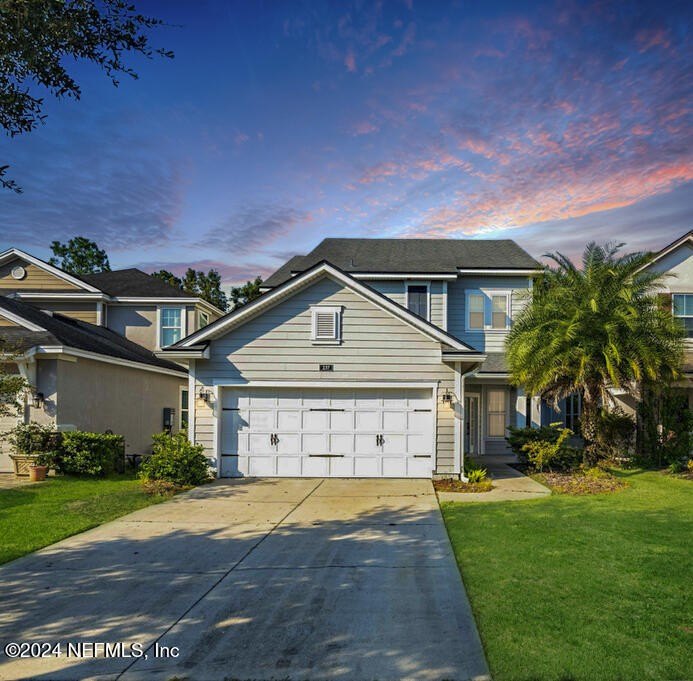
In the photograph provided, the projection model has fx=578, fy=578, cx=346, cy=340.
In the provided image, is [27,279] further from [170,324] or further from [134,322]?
[170,324]

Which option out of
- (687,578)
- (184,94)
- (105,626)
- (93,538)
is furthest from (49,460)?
(687,578)

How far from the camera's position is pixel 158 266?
50344 millimetres

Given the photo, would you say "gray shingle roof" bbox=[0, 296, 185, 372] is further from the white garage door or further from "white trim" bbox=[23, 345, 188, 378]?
the white garage door

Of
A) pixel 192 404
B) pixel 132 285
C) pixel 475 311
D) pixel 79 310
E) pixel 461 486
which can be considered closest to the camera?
pixel 461 486

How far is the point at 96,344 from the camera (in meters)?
17.6

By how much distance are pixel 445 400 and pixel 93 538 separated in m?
8.41

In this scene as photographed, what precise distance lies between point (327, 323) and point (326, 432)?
2.71 m

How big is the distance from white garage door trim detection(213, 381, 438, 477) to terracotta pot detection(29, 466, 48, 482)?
407cm

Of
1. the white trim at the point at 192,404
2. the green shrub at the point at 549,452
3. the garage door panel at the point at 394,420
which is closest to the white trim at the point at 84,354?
the white trim at the point at 192,404

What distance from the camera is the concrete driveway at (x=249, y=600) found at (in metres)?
4.45

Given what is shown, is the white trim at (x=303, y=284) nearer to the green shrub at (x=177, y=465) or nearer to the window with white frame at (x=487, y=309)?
the green shrub at (x=177, y=465)

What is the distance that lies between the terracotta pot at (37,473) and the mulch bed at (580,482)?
1186cm

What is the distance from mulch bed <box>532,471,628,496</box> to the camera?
12.8 m

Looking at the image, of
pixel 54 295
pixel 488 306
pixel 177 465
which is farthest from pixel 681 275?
pixel 54 295
